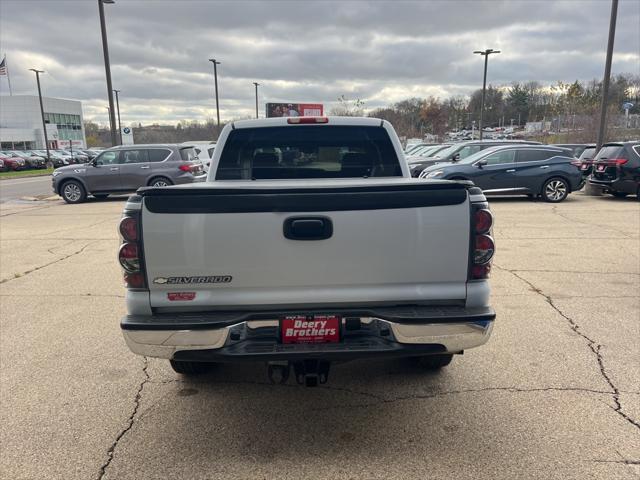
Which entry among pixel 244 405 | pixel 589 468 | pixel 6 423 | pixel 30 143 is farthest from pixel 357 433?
pixel 30 143

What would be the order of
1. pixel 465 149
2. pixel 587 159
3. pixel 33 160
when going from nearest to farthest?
pixel 465 149, pixel 587 159, pixel 33 160

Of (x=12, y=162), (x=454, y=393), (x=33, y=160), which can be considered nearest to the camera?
(x=454, y=393)

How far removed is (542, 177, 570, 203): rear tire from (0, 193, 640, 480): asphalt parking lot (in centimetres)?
927

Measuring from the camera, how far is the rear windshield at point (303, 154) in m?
4.38

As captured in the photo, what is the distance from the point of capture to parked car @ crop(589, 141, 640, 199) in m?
13.6

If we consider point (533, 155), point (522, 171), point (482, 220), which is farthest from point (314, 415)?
point (533, 155)

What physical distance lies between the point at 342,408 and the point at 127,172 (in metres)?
14.4

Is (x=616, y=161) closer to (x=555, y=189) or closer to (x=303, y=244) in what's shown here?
(x=555, y=189)

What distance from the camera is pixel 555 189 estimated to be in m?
14.0

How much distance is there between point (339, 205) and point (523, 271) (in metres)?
4.93

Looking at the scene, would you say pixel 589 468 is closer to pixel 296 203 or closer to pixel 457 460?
pixel 457 460

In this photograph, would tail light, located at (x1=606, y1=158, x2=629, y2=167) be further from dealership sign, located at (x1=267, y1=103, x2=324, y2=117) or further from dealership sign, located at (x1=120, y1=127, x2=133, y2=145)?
dealership sign, located at (x1=120, y1=127, x2=133, y2=145)

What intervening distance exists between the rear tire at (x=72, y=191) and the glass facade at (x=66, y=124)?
245ft

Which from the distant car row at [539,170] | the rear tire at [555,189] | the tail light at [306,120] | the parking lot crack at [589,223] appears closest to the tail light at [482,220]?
the tail light at [306,120]
